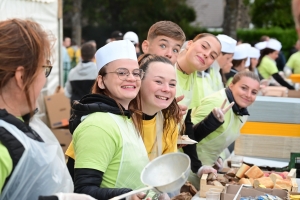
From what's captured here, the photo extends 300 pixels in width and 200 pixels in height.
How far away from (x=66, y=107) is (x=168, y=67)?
5843mm

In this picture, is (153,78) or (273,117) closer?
(153,78)

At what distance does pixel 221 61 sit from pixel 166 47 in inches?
97.3

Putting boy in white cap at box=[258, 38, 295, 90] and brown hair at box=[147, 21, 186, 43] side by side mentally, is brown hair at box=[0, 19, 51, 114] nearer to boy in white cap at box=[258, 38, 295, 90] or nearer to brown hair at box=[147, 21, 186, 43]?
brown hair at box=[147, 21, 186, 43]

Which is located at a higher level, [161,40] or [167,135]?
[161,40]

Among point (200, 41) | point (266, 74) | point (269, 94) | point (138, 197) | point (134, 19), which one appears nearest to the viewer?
point (138, 197)

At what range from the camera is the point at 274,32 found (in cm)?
2161

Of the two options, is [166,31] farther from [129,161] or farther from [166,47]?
[129,161]

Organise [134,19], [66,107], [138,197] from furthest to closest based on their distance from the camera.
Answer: [134,19], [66,107], [138,197]

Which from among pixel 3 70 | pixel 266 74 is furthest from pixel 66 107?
pixel 3 70

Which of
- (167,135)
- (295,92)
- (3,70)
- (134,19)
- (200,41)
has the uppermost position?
(3,70)

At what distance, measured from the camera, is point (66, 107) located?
871cm

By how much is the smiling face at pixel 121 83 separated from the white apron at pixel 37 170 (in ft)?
2.40

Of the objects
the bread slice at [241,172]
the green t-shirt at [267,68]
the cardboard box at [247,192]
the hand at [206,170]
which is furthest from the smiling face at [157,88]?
the green t-shirt at [267,68]

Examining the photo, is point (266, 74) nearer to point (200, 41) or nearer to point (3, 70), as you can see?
point (200, 41)
